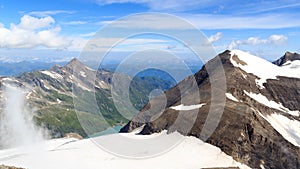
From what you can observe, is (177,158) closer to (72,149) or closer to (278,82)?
(72,149)

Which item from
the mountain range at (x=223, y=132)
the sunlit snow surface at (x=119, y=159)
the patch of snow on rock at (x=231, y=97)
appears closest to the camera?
the sunlit snow surface at (x=119, y=159)

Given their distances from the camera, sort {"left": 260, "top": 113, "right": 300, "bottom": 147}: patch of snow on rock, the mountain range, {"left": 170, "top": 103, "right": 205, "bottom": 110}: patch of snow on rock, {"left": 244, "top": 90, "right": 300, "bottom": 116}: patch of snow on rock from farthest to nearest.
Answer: {"left": 244, "top": 90, "right": 300, "bottom": 116}: patch of snow on rock, {"left": 170, "top": 103, "right": 205, "bottom": 110}: patch of snow on rock, {"left": 260, "top": 113, "right": 300, "bottom": 147}: patch of snow on rock, the mountain range

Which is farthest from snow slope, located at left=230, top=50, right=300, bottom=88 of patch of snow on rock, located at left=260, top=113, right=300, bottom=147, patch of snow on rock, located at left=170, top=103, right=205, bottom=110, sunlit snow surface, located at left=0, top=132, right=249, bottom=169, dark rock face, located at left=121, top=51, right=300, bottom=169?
sunlit snow surface, located at left=0, top=132, right=249, bottom=169

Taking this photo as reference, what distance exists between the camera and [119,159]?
9206 cm

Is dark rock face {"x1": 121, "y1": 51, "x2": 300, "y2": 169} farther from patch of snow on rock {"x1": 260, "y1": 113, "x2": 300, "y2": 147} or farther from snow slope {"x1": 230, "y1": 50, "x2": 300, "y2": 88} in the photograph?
snow slope {"x1": 230, "y1": 50, "x2": 300, "y2": 88}

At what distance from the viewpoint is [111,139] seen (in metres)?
109

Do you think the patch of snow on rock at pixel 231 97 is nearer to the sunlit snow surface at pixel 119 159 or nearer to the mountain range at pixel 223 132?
the mountain range at pixel 223 132

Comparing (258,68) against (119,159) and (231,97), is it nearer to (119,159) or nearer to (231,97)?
(231,97)

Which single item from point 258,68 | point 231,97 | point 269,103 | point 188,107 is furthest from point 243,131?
point 258,68

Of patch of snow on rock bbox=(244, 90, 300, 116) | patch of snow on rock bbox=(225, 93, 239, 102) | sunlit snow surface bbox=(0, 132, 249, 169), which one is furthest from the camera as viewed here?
patch of snow on rock bbox=(244, 90, 300, 116)

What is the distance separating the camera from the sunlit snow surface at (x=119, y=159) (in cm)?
8688

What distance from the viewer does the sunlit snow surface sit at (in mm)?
86875

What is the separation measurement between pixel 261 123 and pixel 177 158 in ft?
115

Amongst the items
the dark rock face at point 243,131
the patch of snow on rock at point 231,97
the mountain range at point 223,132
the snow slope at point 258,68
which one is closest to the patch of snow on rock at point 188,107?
the mountain range at point 223,132
